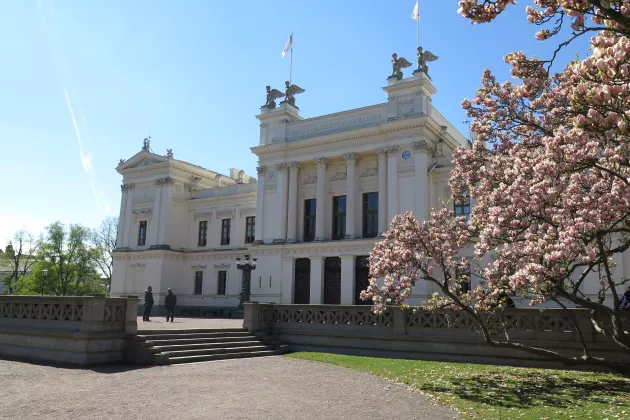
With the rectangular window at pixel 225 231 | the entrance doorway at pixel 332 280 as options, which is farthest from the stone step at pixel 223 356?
the rectangular window at pixel 225 231

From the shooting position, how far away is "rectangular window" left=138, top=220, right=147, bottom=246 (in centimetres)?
4666

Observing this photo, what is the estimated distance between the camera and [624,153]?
8.64 m

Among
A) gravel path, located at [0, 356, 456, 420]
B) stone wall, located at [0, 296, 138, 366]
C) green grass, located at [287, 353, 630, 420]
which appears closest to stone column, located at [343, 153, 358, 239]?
green grass, located at [287, 353, 630, 420]

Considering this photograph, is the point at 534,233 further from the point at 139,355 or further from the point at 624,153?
the point at 139,355

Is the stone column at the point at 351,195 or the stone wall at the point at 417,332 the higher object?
the stone column at the point at 351,195

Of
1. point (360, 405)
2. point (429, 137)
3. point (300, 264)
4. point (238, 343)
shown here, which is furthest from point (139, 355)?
point (429, 137)

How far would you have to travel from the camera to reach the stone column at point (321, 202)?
118 ft

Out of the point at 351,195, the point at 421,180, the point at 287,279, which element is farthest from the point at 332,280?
the point at 421,180

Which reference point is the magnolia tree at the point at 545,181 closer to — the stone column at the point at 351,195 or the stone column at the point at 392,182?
the stone column at the point at 392,182

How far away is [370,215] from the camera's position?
3538 centimetres

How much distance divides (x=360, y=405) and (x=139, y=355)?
8076 mm

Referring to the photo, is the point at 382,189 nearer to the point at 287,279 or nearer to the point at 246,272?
the point at 287,279

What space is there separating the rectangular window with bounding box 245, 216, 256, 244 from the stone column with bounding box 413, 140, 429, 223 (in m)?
16.4

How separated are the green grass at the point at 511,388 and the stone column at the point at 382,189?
1834 cm
